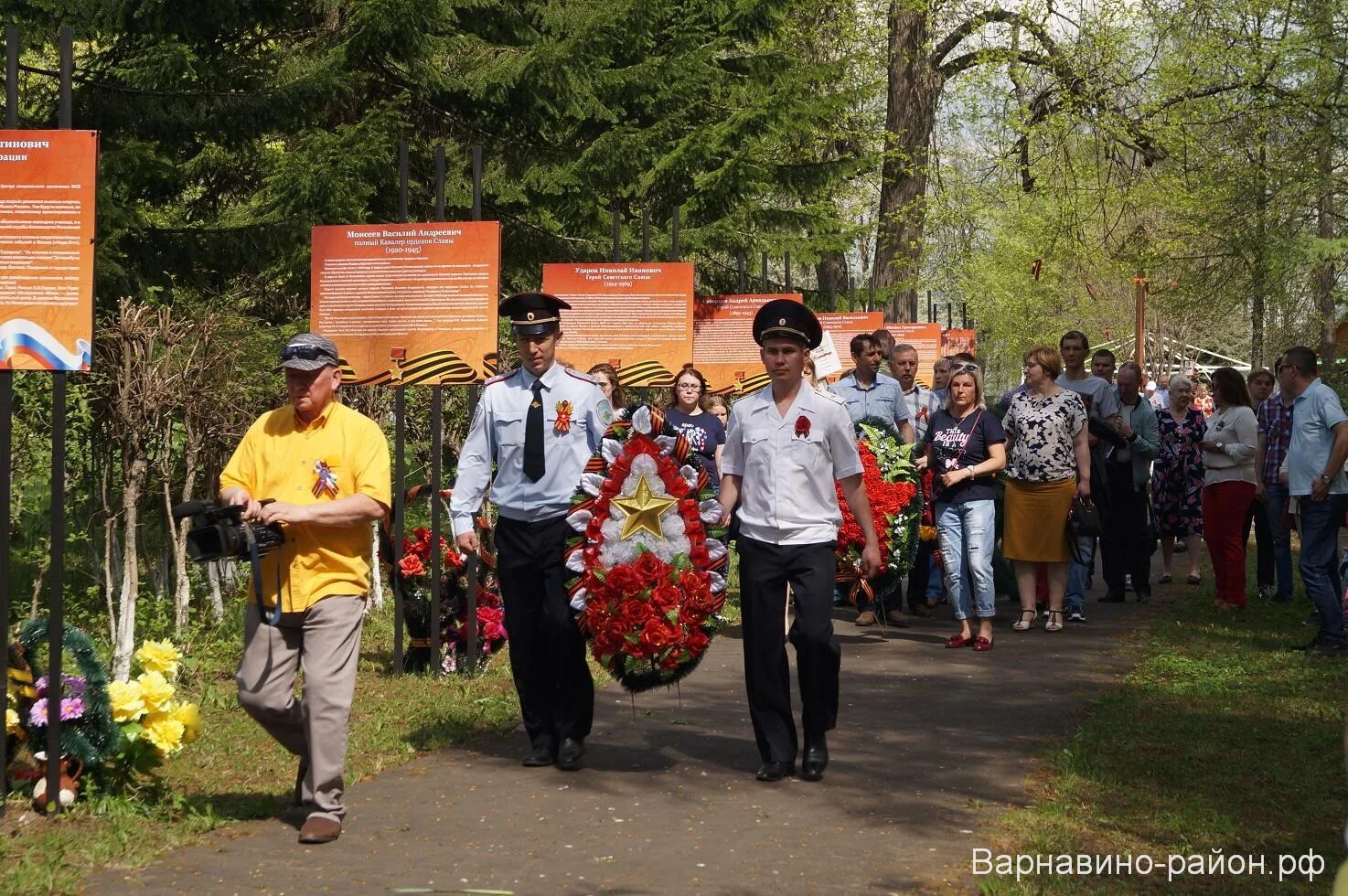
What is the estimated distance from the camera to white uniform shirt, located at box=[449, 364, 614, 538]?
8.26 m

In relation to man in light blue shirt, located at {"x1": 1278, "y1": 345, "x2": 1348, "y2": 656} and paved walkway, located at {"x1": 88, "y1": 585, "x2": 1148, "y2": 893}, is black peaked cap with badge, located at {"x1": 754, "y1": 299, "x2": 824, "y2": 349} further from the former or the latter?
man in light blue shirt, located at {"x1": 1278, "y1": 345, "x2": 1348, "y2": 656}

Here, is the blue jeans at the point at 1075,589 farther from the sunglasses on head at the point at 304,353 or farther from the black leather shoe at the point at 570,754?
the sunglasses on head at the point at 304,353

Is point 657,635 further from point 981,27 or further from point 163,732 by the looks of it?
point 981,27

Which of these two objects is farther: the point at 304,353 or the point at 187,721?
the point at 187,721

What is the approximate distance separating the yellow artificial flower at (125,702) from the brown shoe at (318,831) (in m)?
1.04

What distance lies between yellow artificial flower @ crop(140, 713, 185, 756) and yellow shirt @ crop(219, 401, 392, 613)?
0.93 metres

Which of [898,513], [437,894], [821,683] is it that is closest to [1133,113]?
[898,513]

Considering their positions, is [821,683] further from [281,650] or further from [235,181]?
[235,181]

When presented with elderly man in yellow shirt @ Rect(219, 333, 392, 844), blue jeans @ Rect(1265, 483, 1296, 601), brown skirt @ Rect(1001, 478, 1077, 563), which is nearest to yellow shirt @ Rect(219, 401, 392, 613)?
elderly man in yellow shirt @ Rect(219, 333, 392, 844)

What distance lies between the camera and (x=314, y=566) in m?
6.82

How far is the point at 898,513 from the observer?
12664mm

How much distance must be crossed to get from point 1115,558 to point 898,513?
3.60 m

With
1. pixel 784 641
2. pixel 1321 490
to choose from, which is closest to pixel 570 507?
pixel 784 641

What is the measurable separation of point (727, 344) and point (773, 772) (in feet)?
35.6
